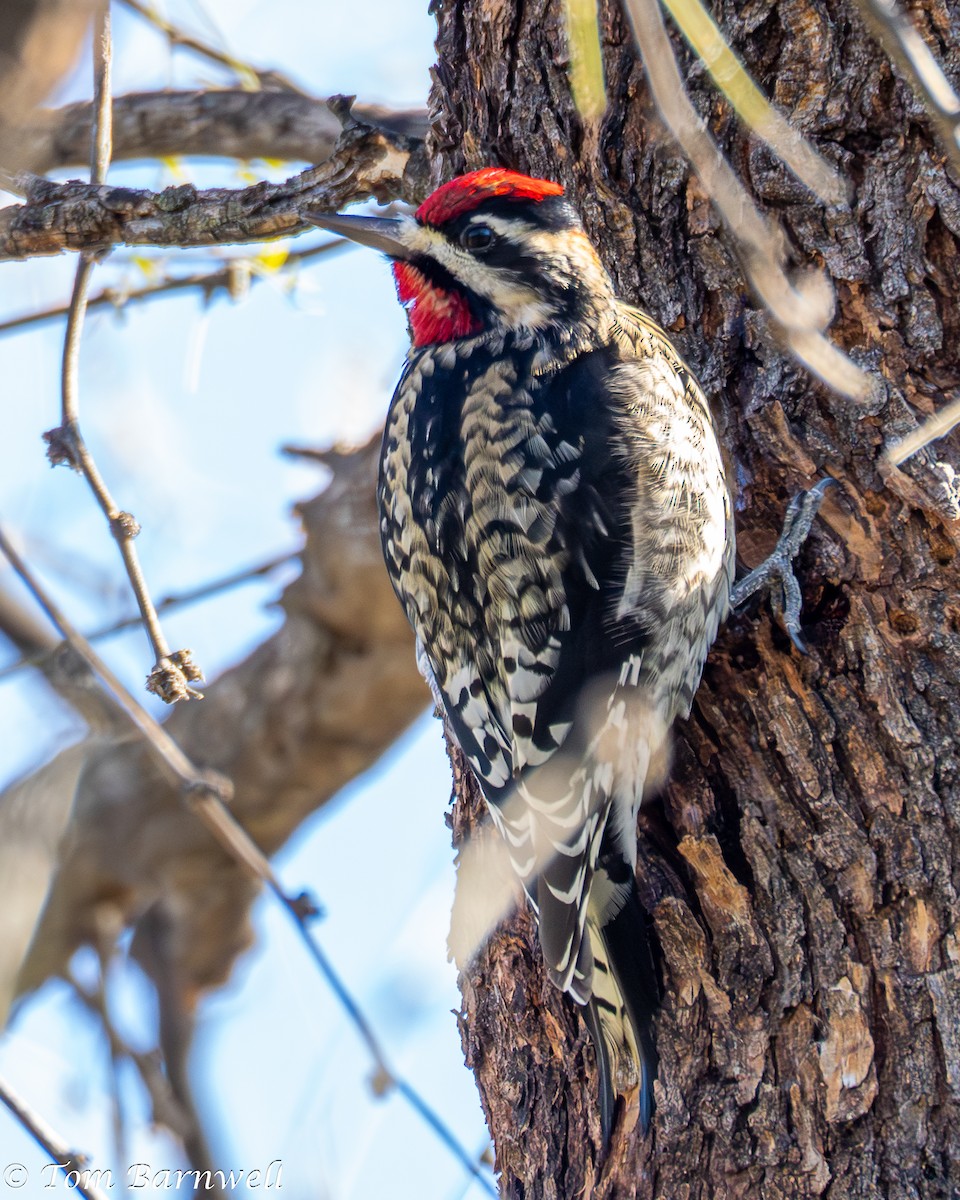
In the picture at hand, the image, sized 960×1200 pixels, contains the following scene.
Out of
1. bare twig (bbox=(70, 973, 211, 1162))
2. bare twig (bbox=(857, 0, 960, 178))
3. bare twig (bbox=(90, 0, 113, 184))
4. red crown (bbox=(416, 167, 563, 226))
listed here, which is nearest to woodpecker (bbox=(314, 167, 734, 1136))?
red crown (bbox=(416, 167, 563, 226))

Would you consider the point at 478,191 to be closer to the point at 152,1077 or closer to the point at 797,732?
the point at 797,732

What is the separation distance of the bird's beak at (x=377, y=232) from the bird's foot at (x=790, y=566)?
1093 millimetres

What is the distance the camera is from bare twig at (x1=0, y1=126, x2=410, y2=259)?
2863mm

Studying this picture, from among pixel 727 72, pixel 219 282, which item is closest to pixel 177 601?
pixel 219 282

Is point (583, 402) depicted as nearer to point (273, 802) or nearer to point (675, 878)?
point (675, 878)

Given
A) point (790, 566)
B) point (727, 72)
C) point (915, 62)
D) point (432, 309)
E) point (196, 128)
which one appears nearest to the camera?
point (915, 62)

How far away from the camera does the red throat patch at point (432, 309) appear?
3.02 metres

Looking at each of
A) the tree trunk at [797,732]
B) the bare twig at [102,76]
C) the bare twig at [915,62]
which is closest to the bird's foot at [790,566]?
the tree trunk at [797,732]

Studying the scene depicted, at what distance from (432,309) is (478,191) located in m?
0.38

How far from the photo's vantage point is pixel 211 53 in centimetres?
431

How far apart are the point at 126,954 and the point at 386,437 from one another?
313cm

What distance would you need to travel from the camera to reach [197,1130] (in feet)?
14.9

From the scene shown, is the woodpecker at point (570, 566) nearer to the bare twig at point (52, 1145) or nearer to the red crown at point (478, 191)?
the red crown at point (478, 191)

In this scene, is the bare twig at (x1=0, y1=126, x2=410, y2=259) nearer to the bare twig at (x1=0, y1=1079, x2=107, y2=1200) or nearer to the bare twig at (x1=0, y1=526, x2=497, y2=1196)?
the bare twig at (x1=0, y1=526, x2=497, y2=1196)
